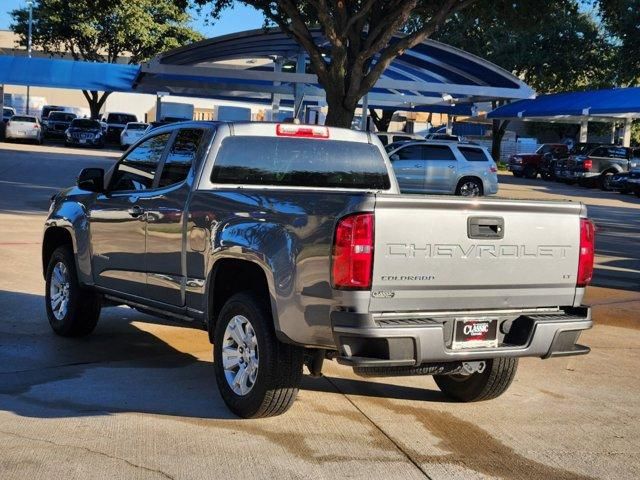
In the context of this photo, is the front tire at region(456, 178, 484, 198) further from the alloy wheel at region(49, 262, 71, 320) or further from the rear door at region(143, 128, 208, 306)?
the rear door at region(143, 128, 208, 306)

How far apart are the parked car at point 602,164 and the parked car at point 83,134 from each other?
24430mm

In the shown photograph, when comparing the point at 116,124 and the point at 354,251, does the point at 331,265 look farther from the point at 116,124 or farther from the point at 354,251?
the point at 116,124

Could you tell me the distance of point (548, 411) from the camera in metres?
6.55

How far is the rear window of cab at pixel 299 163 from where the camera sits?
694cm

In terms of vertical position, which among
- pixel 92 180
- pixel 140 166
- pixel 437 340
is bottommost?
pixel 437 340

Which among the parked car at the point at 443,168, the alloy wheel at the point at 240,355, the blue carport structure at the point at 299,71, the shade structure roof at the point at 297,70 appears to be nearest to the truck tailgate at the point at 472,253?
the alloy wheel at the point at 240,355

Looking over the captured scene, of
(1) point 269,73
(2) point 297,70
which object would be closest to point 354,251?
(1) point 269,73

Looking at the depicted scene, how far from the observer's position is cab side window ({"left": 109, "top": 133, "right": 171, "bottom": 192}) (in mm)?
7473

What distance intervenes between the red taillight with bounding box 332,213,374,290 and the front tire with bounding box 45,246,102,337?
3.48 m

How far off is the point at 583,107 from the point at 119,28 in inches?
1186

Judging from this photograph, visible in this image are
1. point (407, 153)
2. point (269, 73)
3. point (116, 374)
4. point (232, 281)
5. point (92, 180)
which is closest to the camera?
point (232, 281)

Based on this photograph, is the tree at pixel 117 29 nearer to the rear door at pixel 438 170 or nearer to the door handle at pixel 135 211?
the rear door at pixel 438 170

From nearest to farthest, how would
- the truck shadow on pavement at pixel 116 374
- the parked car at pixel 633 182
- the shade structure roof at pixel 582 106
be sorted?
the truck shadow on pavement at pixel 116 374
the parked car at pixel 633 182
the shade structure roof at pixel 582 106

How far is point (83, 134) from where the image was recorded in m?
49.1
